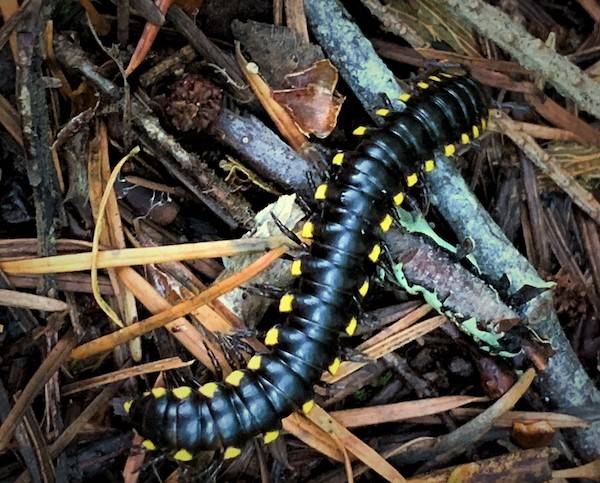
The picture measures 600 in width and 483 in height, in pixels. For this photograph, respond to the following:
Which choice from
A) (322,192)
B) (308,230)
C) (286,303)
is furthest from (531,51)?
(286,303)

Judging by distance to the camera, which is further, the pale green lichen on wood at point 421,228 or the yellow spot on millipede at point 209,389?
the pale green lichen on wood at point 421,228

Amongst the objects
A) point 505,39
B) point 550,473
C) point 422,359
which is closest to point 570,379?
point 550,473

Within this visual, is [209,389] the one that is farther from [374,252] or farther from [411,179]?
[411,179]

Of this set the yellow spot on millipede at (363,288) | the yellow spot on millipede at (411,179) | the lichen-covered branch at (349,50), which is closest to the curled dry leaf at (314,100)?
the lichen-covered branch at (349,50)

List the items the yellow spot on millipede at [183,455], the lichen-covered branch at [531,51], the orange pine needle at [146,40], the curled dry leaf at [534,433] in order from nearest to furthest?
the yellow spot on millipede at [183,455]
the orange pine needle at [146,40]
the curled dry leaf at [534,433]
the lichen-covered branch at [531,51]

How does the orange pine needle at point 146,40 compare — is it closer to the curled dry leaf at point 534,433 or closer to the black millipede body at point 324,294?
the black millipede body at point 324,294

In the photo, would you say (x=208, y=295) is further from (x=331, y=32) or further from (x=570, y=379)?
(x=570, y=379)

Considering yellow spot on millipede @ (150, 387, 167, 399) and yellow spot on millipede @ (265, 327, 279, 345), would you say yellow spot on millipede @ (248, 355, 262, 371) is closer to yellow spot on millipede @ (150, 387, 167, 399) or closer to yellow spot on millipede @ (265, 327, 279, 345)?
yellow spot on millipede @ (265, 327, 279, 345)
